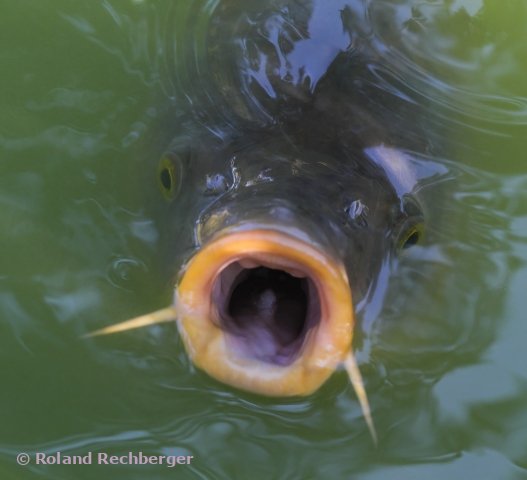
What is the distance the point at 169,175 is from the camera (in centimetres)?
281

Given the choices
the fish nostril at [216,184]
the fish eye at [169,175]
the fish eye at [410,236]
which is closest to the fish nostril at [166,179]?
the fish eye at [169,175]

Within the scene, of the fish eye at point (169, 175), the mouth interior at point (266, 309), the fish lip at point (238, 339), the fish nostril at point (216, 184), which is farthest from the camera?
the fish eye at point (169, 175)

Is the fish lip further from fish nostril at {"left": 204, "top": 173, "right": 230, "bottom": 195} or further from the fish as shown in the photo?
fish nostril at {"left": 204, "top": 173, "right": 230, "bottom": 195}

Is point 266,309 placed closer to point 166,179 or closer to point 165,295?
point 165,295

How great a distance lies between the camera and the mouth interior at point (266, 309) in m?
2.46

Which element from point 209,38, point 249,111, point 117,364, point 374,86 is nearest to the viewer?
point 117,364

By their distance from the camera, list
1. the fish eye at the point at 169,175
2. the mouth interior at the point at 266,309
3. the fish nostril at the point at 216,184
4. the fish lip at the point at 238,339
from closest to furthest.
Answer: the fish lip at the point at 238,339 < the mouth interior at the point at 266,309 < the fish nostril at the point at 216,184 < the fish eye at the point at 169,175

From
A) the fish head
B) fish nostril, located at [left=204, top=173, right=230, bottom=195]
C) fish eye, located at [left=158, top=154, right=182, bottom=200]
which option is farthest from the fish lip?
fish eye, located at [left=158, top=154, right=182, bottom=200]

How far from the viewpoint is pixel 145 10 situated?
3.77 metres

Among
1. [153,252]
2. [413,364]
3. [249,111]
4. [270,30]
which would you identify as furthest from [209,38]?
[413,364]

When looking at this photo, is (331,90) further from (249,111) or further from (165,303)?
(165,303)

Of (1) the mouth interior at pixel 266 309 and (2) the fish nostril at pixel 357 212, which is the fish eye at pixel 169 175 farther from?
(2) the fish nostril at pixel 357 212

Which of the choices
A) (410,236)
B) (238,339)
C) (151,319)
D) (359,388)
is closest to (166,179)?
(151,319)

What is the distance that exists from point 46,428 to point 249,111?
3.74 ft
